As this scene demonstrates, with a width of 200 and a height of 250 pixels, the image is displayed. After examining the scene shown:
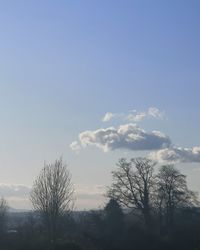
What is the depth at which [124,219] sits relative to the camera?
59.2 metres

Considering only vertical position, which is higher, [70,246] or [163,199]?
[163,199]

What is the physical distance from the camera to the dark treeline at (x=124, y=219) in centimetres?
4194

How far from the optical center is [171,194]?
59656mm

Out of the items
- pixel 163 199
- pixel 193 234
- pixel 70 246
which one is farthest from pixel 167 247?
pixel 163 199

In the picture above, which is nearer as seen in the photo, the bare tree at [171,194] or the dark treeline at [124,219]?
the dark treeline at [124,219]

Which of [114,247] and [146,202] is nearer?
[114,247]

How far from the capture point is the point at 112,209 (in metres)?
58.9

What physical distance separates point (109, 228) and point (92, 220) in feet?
9.88

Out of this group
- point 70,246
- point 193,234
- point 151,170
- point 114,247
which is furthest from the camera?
point 151,170

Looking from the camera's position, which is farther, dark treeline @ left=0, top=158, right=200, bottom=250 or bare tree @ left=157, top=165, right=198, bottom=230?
bare tree @ left=157, top=165, right=198, bottom=230

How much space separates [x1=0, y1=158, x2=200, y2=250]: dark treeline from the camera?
41.9 metres

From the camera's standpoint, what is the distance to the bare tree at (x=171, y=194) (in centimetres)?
5884

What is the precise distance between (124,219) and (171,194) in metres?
6.04

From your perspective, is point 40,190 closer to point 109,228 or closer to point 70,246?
point 70,246
